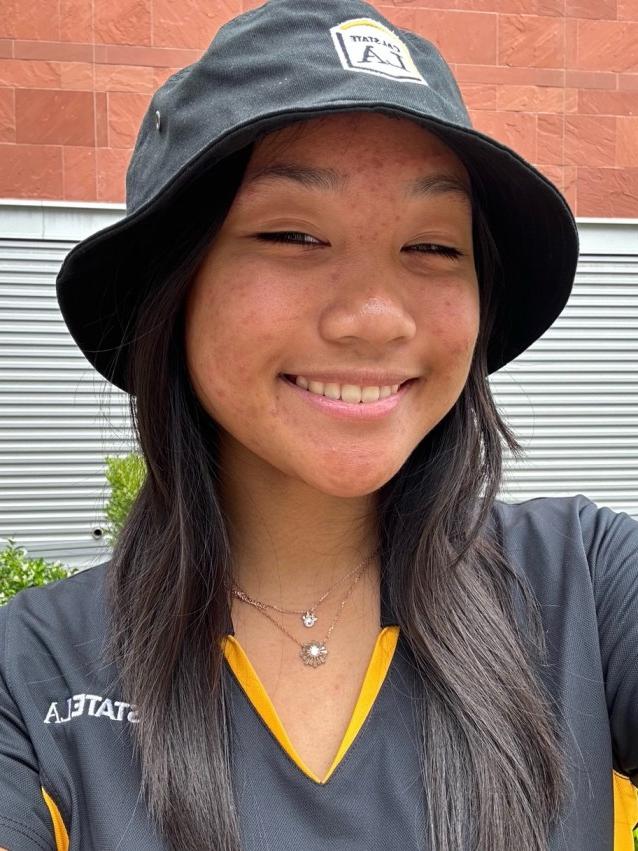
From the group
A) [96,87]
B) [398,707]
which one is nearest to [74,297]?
[398,707]

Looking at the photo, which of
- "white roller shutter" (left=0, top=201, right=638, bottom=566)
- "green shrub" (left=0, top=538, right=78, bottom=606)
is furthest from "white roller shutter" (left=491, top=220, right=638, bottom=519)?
"green shrub" (left=0, top=538, right=78, bottom=606)

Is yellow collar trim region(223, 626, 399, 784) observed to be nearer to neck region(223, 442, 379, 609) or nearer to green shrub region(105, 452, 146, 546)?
neck region(223, 442, 379, 609)

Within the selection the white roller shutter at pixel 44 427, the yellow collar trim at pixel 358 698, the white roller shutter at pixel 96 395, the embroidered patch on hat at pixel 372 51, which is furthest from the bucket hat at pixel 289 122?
the white roller shutter at pixel 44 427

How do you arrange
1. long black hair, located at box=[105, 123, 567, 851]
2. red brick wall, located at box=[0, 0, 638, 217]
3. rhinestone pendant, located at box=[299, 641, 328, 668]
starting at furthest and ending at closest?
red brick wall, located at box=[0, 0, 638, 217], rhinestone pendant, located at box=[299, 641, 328, 668], long black hair, located at box=[105, 123, 567, 851]

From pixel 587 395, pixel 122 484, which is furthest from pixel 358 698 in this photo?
pixel 587 395

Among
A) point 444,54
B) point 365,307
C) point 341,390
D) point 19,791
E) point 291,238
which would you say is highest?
point 444,54

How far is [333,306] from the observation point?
1.33 metres

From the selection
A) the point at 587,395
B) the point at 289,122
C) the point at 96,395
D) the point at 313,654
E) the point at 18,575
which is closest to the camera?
the point at 289,122

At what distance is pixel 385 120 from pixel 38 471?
5202 millimetres

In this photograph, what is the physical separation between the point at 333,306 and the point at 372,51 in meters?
0.34

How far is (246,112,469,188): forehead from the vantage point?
131cm

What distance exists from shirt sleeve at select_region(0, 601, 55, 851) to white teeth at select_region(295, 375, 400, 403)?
1.99ft

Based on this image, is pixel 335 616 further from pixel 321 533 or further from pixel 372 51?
pixel 372 51

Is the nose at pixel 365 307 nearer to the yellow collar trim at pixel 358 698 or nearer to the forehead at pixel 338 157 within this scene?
the forehead at pixel 338 157
